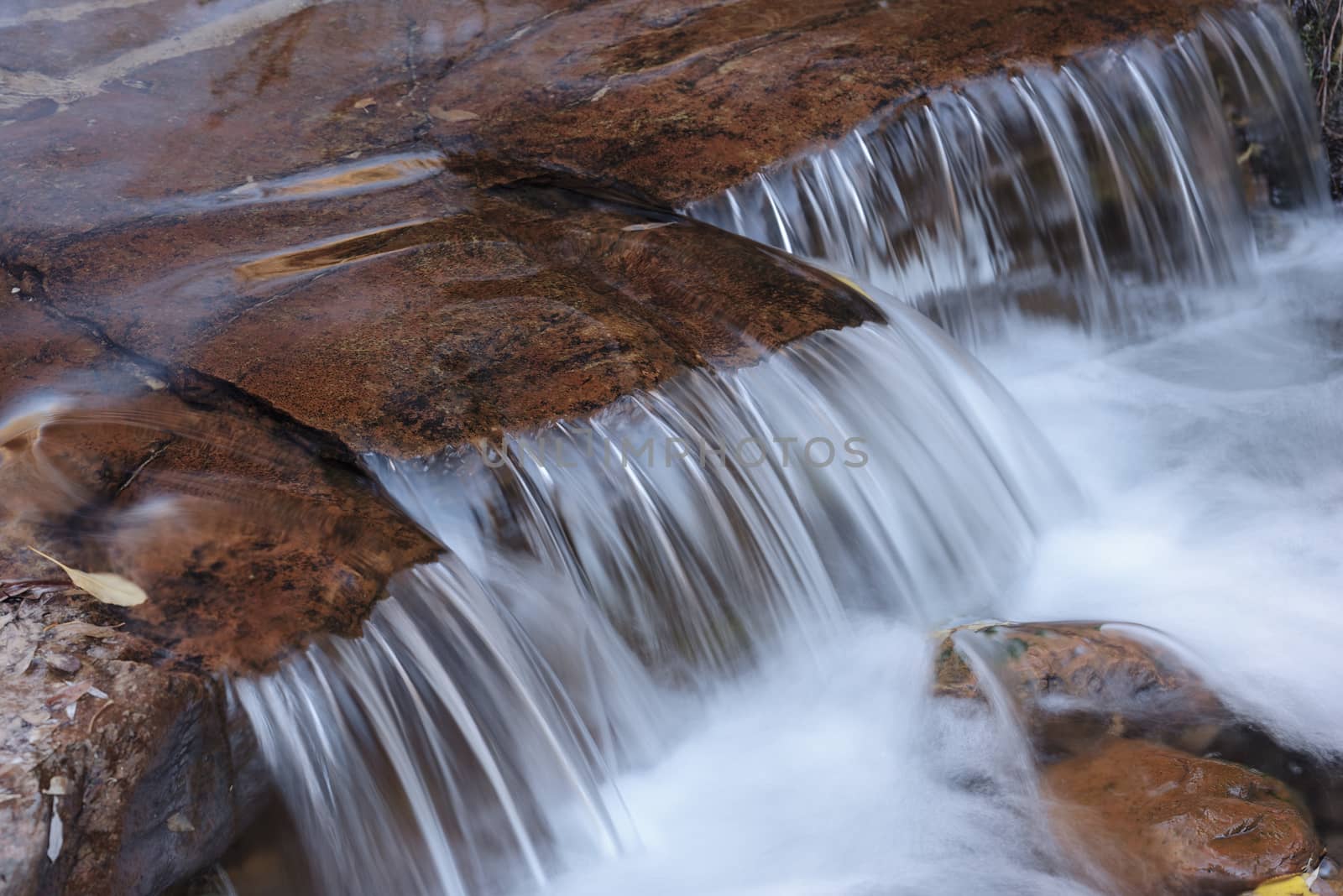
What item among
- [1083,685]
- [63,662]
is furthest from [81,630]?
[1083,685]

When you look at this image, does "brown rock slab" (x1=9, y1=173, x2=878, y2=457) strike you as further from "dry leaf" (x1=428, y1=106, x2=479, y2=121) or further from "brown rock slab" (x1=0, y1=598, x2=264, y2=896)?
"brown rock slab" (x1=0, y1=598, x2=264, y2=896)

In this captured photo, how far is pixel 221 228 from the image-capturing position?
3877 mm

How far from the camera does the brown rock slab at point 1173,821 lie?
2434mm

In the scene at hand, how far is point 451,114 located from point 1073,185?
8.18ft

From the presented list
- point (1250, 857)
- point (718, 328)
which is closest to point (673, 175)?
point (718, 328)

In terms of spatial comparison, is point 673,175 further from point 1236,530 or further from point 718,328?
point 1236,530

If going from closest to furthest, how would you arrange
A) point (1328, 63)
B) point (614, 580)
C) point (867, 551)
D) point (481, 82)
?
1. point (614, 580)
2. point (867, 551)
3. point (481, 82)
4. point (1328, 63)

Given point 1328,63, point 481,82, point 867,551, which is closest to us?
point 867,551

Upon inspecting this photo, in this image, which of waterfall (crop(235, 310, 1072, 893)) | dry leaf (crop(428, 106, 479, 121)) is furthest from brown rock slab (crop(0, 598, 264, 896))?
dry leaf (crop(428, 106, 479, 121))

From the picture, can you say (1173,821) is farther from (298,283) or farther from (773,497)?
(298,283)

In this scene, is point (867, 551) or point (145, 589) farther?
point (867, 551)

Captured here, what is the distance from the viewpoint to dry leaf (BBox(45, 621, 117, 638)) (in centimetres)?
234

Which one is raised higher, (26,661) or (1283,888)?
(26,661)

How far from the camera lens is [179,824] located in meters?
2.23
